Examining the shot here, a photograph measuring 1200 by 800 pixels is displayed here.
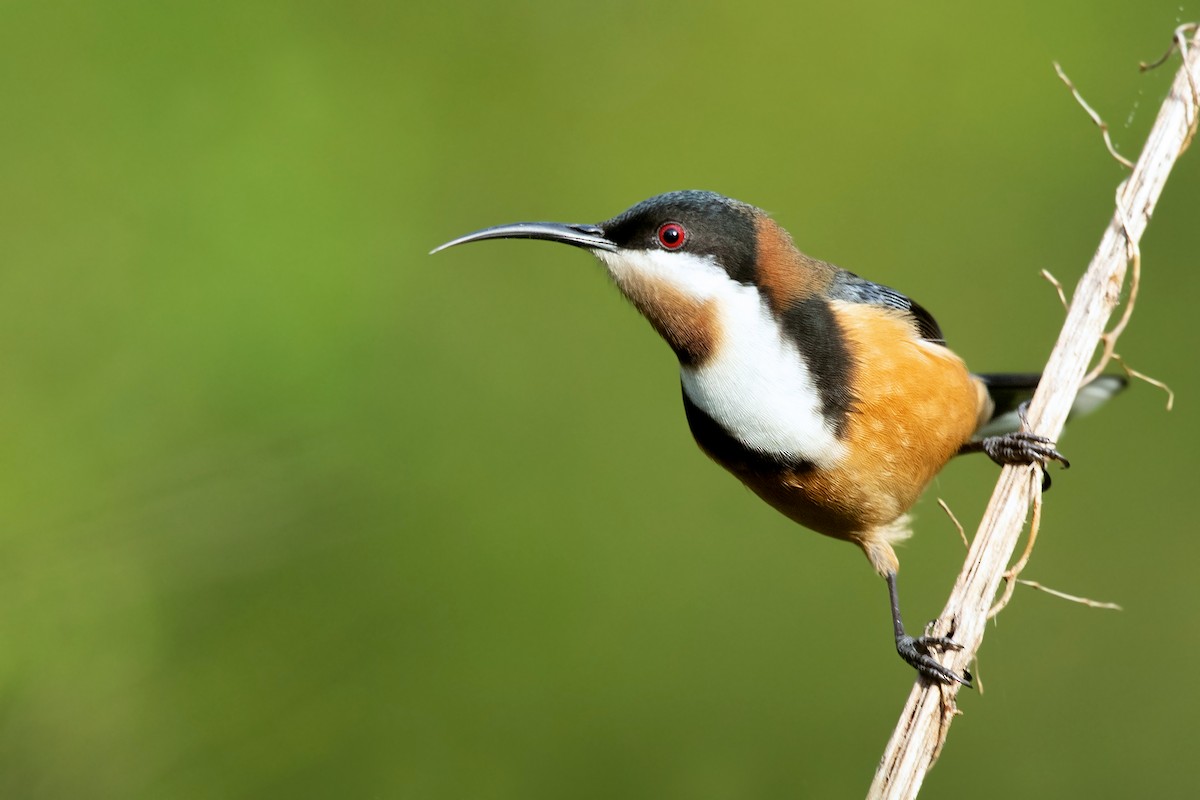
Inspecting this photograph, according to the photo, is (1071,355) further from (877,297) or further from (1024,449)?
(877,297)

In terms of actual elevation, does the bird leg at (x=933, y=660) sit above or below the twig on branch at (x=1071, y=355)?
below

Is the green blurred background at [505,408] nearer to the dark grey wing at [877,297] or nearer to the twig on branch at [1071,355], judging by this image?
the dark grey wing at [877,297]

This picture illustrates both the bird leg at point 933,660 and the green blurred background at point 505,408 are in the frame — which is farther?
the green blurred background at point 505,408

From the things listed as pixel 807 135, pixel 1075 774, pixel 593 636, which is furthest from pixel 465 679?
pixel 807 135

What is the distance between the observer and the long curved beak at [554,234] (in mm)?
3828

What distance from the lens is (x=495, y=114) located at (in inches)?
271

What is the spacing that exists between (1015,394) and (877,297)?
0.94 meters

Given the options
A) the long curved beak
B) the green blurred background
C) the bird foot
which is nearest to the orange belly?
the bird foot

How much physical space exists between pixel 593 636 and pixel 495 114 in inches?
116

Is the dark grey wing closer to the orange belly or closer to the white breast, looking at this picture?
the orange belly

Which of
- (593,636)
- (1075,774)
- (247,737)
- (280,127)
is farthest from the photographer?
(280,127)

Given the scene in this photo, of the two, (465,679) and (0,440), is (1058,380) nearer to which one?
(465,679)

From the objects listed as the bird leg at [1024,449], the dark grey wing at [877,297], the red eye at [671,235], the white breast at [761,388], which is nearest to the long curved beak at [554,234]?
the red eye at [671,235]

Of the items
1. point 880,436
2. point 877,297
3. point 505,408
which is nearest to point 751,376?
point 880,436
